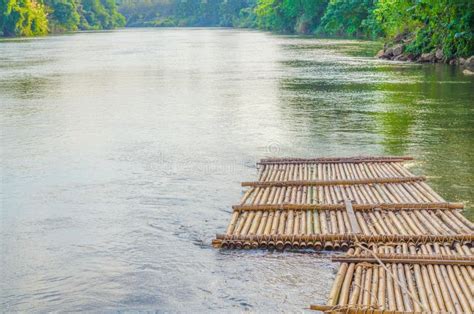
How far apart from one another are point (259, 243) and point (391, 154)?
640 centimetres

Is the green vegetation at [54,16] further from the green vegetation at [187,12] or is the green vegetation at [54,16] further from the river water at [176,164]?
the river water at [176,164]

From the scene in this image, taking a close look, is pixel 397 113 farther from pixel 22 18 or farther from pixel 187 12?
pixel 187 12

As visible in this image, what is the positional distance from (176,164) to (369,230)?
599 cm

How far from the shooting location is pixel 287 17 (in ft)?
304

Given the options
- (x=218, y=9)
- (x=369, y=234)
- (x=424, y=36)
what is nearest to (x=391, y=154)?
(x=369, y=234)

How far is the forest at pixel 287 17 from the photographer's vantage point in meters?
33.7

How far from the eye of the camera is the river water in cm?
822

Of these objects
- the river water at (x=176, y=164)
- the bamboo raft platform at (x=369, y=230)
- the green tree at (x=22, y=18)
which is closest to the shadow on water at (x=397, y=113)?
the river water at (x=176, y=164)

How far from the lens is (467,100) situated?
22.2 m

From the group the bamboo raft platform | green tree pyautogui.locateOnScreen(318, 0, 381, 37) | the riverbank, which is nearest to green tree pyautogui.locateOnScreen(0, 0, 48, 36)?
green tree pyautogui.locateOnScreen(318, 0, 381, 37)

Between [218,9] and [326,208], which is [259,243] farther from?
[218,9]

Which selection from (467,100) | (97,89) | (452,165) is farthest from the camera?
(97,89)

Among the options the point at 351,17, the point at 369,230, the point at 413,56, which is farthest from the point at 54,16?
the point at 369,230

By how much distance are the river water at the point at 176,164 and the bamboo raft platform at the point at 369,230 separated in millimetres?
408
